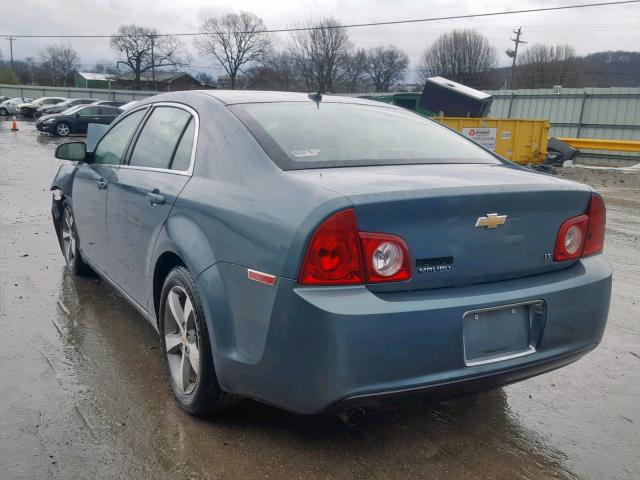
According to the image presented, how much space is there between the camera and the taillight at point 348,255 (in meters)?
2.33

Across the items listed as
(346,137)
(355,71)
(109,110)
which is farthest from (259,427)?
(355,71)

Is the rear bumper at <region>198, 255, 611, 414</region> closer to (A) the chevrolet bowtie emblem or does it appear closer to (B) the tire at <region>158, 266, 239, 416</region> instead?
(B) the tire at <region>158, 266, 239, 416</region>

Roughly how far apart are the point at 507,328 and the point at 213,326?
4.14 ft

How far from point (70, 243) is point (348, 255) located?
394cm

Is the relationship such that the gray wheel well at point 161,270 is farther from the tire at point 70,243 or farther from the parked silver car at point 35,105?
the parked silver car at point 35,105

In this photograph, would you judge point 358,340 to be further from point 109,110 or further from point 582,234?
point 109,110

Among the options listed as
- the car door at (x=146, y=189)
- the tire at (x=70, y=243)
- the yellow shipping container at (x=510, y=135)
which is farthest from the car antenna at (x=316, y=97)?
the yellow shipping container at (x=510, y=135)

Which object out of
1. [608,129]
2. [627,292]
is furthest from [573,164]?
[627,292]

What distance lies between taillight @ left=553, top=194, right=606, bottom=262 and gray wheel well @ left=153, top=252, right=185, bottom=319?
1804 mm

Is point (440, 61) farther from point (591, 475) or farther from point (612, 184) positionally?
point (591, 475)

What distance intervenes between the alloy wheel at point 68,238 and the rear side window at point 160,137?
5.53 ft

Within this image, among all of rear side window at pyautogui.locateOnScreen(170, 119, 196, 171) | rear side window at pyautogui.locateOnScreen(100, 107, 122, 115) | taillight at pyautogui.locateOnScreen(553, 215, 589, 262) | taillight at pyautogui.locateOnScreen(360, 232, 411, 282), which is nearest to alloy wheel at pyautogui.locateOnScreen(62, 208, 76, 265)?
rear side window at pyautogui.locateOnScreen(170, 119, 196, 171)

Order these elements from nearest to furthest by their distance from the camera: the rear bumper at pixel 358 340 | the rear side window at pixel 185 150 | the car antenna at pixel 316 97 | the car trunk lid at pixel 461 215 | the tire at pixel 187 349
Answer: the rear bumper at pixel 358 340, the car trunk lid at pixel 461 215, the tire at pixel 187 349, the rear side window at pixel 185 150, the car antenna at pixel 316 97

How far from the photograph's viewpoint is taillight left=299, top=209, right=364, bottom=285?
2.32 meters
